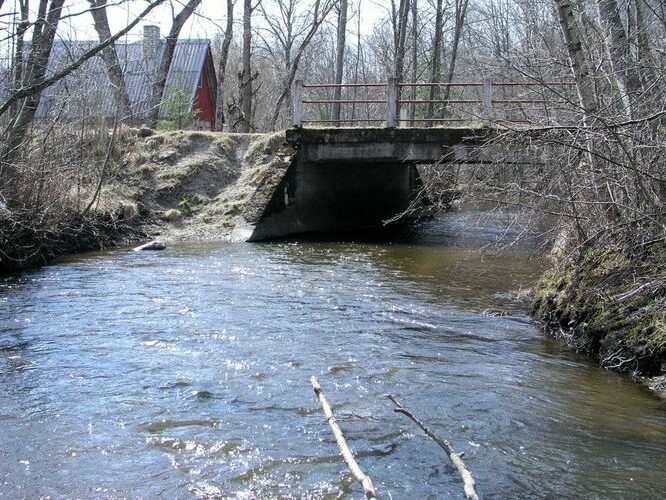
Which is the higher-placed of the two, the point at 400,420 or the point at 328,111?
the point at 328,111

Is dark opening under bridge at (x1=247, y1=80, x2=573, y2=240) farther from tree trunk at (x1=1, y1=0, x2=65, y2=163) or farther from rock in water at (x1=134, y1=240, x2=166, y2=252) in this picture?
tree trunk at (x1=1, y1=0, x2=65, y2=163)

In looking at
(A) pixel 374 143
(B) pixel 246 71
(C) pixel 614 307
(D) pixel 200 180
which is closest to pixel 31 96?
(C) pixel 614 307

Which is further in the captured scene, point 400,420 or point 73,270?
point 73,270

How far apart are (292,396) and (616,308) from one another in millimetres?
3444

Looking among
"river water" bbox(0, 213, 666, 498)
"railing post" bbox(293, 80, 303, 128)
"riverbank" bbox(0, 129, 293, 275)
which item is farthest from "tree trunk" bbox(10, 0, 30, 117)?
"railing post" bbox(293, 80, 303, 128)

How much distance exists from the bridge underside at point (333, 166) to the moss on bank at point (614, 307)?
751 centimetres

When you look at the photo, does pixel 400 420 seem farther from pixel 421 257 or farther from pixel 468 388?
pixel 421 257

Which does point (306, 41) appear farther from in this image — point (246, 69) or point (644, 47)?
point (644, 47)

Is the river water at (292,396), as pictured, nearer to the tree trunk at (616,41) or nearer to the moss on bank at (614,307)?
the moss on bank at (614,307)

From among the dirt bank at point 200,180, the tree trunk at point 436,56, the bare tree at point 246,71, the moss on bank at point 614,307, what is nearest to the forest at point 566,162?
the moss on bank at point 614,307

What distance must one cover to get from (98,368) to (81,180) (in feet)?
29.0

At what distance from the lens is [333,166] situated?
61.8ft

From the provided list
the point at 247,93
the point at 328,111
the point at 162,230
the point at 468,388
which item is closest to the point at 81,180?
the point at 162,230

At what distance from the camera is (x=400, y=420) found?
17.9 ft
